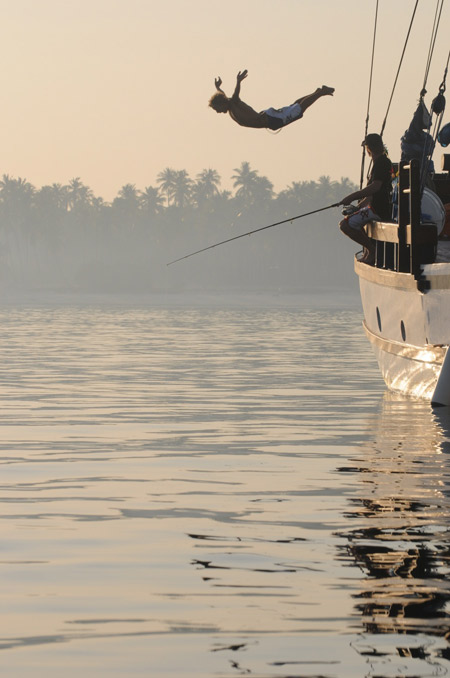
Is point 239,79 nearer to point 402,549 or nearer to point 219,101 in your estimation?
point 219,101

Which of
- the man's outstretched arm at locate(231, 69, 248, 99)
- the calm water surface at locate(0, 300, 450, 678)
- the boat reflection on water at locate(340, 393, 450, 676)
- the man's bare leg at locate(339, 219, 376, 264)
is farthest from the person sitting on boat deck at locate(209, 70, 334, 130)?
the boat reflection on water at locate(340, 393, 450, 676)

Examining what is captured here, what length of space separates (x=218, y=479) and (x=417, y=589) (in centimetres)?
397

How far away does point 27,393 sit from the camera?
61.9 ft

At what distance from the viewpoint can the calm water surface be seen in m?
5.32

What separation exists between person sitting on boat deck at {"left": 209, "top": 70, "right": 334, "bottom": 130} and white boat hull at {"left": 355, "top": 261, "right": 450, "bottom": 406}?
86.9 inches

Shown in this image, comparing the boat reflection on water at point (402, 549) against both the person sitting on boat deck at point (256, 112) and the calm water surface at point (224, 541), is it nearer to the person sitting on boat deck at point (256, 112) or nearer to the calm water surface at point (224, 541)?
the calm water surface at point (224, 541)

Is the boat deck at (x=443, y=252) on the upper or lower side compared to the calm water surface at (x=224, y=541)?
upper

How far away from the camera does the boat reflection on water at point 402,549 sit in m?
5.40

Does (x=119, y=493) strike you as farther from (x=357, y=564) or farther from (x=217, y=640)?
(x=217, y=640)

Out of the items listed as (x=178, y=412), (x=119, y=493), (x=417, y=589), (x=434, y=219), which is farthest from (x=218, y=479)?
(x=434, y=219)

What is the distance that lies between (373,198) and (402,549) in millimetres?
11414

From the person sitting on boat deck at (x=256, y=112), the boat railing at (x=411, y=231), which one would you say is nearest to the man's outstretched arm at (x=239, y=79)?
the person sitting on boat deck at (x=256, y=112)

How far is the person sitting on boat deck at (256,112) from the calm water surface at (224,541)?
10.9 feet

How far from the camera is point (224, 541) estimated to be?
741 cm
